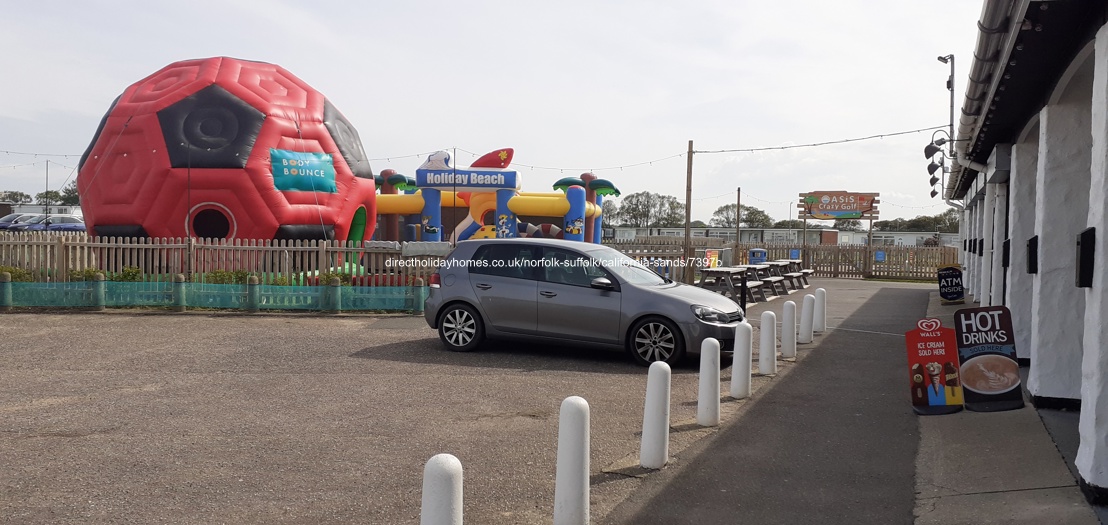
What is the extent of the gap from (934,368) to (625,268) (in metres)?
4.36

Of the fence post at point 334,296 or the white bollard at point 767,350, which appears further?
the fence post at point 334,296

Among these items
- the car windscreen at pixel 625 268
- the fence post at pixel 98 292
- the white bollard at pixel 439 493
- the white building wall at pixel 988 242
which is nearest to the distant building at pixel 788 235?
the white building wall at pixel 988 242

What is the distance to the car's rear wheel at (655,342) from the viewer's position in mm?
9914

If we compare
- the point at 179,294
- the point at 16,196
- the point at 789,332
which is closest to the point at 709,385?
the point at 789,332

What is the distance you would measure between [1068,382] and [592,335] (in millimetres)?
5085

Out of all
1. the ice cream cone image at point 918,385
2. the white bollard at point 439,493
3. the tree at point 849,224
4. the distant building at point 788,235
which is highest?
the tree at point 849,224

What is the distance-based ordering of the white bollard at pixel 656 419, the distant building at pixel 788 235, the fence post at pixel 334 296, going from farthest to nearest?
the distant building at pixel 788 235 < the fence post at pixel 334 296 < the white bollard at pixel 656 419

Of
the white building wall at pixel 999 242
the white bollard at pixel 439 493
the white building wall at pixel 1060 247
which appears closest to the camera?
the white bollard at pixel 439 493

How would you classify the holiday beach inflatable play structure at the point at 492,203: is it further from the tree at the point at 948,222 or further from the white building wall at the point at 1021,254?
the tree at the point at 948,222

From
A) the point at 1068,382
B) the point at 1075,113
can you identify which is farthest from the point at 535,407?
the point at 1075,113

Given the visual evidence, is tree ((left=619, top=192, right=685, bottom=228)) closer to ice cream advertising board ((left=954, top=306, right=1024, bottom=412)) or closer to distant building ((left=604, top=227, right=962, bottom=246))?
distant building ((left=604, top=227, right=962, bottom=246))

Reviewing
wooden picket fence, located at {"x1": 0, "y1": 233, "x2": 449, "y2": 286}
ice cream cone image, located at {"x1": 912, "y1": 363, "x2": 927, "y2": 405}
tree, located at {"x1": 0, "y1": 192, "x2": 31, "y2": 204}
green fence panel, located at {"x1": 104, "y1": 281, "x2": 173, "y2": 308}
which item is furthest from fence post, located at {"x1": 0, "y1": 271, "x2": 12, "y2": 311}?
tree, located at {"x1": 0, "y1": 192, "x2": 31, "y2": 204}

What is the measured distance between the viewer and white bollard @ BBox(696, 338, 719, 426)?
6.81 metres

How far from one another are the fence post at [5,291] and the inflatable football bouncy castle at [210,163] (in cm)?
423
